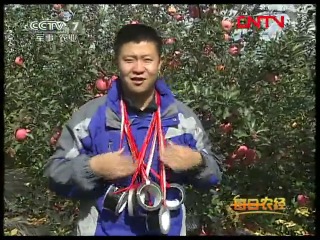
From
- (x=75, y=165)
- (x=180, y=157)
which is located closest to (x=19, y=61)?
(x=75, y=165)

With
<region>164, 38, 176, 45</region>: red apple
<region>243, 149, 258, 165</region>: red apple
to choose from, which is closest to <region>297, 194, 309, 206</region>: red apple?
<region>243, 149, 258, 165</region>: red apple

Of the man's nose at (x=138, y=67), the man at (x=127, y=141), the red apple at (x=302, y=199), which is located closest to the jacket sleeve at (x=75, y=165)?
the man at (x=127, y=141)

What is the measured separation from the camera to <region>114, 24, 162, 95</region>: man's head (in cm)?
222

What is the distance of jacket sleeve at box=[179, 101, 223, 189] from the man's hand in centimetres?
2

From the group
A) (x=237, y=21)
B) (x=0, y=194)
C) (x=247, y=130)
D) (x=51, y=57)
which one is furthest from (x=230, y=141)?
(x=0, y=194)

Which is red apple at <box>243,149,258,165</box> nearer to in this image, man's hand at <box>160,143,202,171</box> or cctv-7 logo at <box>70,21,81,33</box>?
→ man's hand at <box>160,143,202,171</box>

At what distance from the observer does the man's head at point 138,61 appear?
222 cm

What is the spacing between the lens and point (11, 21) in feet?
8.56

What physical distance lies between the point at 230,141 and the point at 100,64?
71 cm

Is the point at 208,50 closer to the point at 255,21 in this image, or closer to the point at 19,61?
the point at 255,21

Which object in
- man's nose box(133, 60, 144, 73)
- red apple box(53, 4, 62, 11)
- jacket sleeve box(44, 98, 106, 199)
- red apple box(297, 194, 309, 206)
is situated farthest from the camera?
red apple box(297, 194, 309, 206)

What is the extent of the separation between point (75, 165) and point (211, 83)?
847 millimetres

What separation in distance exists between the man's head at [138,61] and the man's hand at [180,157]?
0.24 metres

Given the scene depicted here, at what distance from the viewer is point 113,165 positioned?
2170mm
